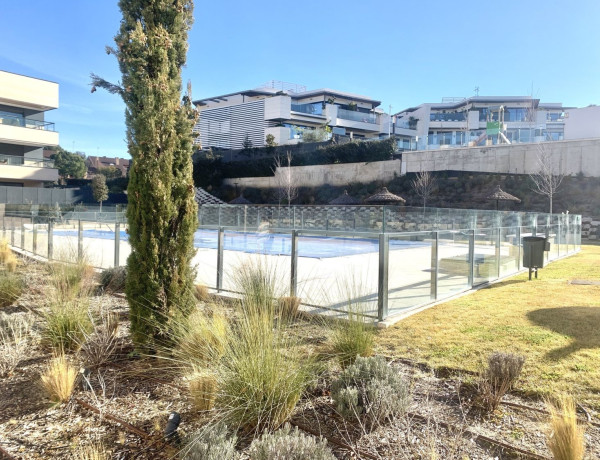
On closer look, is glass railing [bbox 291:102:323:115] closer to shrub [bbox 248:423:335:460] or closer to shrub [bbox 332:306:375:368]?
shrub [bbox 332:306:375:368]

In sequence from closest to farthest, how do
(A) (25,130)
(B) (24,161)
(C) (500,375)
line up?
(C) (500,375) → (A) (25,130) → (B) (24,161)

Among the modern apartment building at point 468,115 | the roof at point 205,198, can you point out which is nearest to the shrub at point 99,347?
the roof at point 205,198

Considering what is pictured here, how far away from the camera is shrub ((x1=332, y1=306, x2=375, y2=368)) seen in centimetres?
350

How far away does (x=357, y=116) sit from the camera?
58469 millimetres

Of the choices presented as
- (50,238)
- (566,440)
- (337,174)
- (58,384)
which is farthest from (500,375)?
(337,174)

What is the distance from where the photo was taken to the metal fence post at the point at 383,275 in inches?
194

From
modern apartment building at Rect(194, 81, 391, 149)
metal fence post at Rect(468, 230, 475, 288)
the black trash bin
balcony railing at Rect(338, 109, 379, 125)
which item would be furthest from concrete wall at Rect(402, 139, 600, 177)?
balcony railing at Rect(338, 109, 379, 125)

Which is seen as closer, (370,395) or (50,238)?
(370,395)

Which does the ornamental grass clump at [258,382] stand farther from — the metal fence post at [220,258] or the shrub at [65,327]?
the metal fence post at [220,258]

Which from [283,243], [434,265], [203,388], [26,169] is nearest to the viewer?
[203,388]

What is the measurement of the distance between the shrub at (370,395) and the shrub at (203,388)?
0.75m

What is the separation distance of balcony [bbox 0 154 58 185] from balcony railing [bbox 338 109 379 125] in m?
35.5

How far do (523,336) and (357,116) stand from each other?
186ft

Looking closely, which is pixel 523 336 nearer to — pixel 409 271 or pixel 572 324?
pixel 572 324
